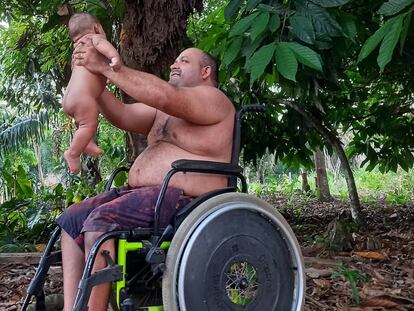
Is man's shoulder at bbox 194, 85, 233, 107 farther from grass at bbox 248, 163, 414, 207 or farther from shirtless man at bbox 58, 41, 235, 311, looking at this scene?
grass at bbox 248, 163, 414, 207

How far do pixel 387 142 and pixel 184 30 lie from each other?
3.62 metres

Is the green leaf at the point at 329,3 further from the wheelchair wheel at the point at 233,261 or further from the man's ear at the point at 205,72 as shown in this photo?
the wheelchair wheel at the point at 233,261

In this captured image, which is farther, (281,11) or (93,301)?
(281,11)

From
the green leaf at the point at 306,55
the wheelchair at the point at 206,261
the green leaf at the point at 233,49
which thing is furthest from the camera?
the green leaf at the point at 233,49

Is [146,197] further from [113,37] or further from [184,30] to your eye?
[113,37]

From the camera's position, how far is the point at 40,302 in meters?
2.40

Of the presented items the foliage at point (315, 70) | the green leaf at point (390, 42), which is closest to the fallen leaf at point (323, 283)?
the foliage at point (315, 70)

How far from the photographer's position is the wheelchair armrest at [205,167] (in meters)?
2.20

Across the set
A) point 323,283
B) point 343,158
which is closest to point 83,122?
point 323,283

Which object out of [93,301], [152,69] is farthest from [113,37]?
[93,301]

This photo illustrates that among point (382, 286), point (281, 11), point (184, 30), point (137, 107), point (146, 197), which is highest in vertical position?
point (184, 30)

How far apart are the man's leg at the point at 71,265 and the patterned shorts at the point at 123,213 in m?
0.03

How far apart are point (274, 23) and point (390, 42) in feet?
1.88

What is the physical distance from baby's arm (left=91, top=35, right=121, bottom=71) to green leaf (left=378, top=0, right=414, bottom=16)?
45.9 inches
